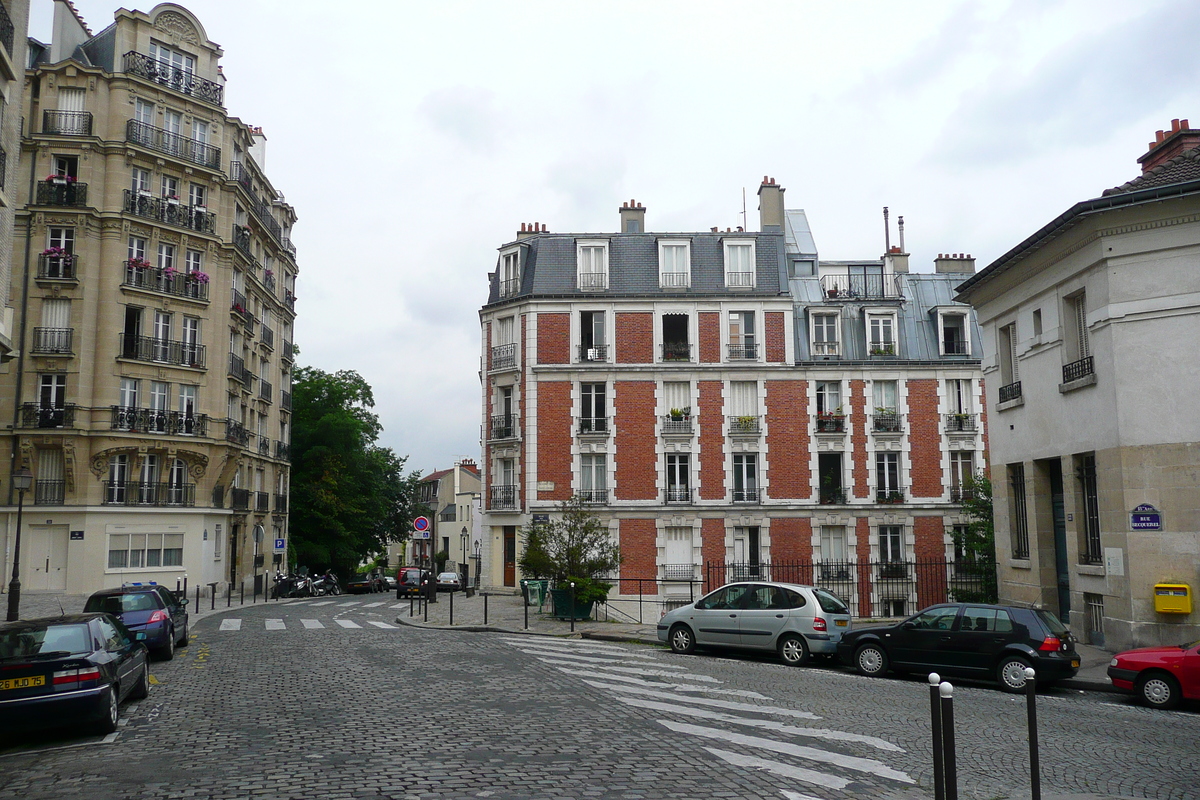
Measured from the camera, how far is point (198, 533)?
3572cm

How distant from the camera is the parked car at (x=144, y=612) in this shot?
16.4m

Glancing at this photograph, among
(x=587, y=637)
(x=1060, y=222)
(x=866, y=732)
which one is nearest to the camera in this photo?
(x=866, y=732)

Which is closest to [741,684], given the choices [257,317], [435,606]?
[435,606]

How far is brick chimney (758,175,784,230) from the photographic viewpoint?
40.9 m

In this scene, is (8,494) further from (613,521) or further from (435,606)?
(613,521)

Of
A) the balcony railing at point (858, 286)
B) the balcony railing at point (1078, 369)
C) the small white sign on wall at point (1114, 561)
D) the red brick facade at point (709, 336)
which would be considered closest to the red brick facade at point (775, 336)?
the red brick facade at point (709, 336)

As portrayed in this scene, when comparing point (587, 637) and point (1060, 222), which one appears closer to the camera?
point (1060, 222)

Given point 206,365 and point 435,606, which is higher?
point 206,365

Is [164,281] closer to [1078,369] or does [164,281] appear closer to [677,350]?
[677,350]

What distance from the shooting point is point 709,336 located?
37781mm

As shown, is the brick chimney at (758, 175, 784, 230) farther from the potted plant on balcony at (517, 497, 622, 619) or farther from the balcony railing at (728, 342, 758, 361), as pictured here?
the potted plant on balcony at (517, 497, 622, 619)

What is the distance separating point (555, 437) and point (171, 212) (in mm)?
17654

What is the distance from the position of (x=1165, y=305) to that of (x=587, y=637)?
1339cm

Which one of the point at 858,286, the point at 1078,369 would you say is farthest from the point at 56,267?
the point at 1078,369
